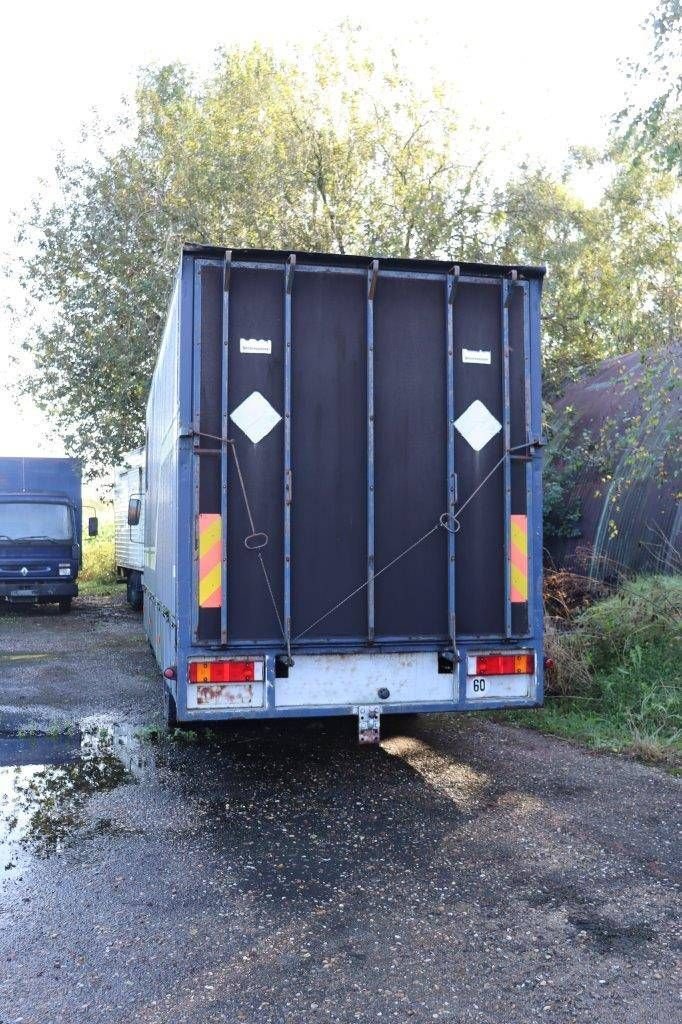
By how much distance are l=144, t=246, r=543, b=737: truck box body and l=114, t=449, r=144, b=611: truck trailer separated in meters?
8.18

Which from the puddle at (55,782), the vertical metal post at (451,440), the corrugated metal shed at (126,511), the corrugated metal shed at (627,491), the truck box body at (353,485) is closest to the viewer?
the puddle at (55,782)

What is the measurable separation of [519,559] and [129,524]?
33.6 ft

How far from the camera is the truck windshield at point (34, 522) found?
1752 cm

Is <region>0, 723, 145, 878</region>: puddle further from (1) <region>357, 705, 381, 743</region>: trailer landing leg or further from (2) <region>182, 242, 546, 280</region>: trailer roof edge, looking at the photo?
(2) <region>182, 242, 546, 280</region>: trailer roof edge

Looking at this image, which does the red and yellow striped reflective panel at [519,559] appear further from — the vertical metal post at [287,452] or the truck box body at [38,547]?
the truck box body at [38,547]

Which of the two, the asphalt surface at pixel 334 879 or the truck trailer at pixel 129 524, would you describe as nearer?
the asphalt surface at pixel 334 879

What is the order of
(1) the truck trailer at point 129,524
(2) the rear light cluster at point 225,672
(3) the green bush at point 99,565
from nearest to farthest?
(2) the rear light cluster at point 225,672 → (1) the truck trailer at point 129,524 → (3) the green bush at point 99,565

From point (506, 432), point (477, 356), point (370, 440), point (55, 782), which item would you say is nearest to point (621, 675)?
point (506, 432)

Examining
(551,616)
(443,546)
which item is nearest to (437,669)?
(443,546)

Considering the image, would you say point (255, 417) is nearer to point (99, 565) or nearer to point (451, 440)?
point (451, 440)

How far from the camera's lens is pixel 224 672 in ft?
17.8

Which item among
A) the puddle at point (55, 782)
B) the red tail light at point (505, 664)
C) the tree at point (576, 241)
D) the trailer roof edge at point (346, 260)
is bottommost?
the puddle at point (55, 782)

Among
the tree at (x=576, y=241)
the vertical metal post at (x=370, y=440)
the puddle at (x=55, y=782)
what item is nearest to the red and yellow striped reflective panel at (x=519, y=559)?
the vertical metal post at (x=370, y=440)

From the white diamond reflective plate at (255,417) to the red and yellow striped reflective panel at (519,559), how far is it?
5.73 ft
